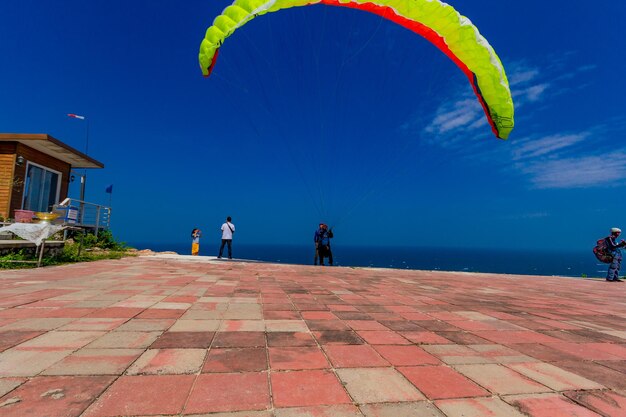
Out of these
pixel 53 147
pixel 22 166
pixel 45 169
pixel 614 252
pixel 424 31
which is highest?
pixel 424 31

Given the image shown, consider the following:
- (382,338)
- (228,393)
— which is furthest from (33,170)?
(382,338)

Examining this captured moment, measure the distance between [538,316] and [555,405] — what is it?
108 inches

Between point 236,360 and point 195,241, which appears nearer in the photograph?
point 236,360

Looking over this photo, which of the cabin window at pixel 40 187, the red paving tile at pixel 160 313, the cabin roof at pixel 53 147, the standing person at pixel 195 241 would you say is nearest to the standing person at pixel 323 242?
the standing person at pixel 195 241

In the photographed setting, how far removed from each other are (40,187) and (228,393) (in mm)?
15924

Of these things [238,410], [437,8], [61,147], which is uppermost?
[437,8]

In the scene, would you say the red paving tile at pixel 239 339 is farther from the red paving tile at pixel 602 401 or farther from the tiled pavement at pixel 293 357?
the red paving tile at pixel 602 401

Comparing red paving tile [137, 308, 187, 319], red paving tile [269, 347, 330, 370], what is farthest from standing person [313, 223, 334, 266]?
Answer: red paving tile [269, 347, 330, 370]

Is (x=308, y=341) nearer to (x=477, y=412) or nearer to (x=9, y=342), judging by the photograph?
(x=477, y=412)

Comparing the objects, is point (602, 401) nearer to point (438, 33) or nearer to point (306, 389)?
point (306, 389)

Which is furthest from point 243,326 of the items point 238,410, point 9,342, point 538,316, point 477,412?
point 538,316

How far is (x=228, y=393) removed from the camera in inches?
64.7

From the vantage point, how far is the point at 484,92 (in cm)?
684

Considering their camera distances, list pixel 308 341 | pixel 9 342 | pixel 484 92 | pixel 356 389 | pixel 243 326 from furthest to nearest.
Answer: pixel 484 92 → pixel 243 326 → pixel 308 341 → pixel 9 342 → pixel 356 389
